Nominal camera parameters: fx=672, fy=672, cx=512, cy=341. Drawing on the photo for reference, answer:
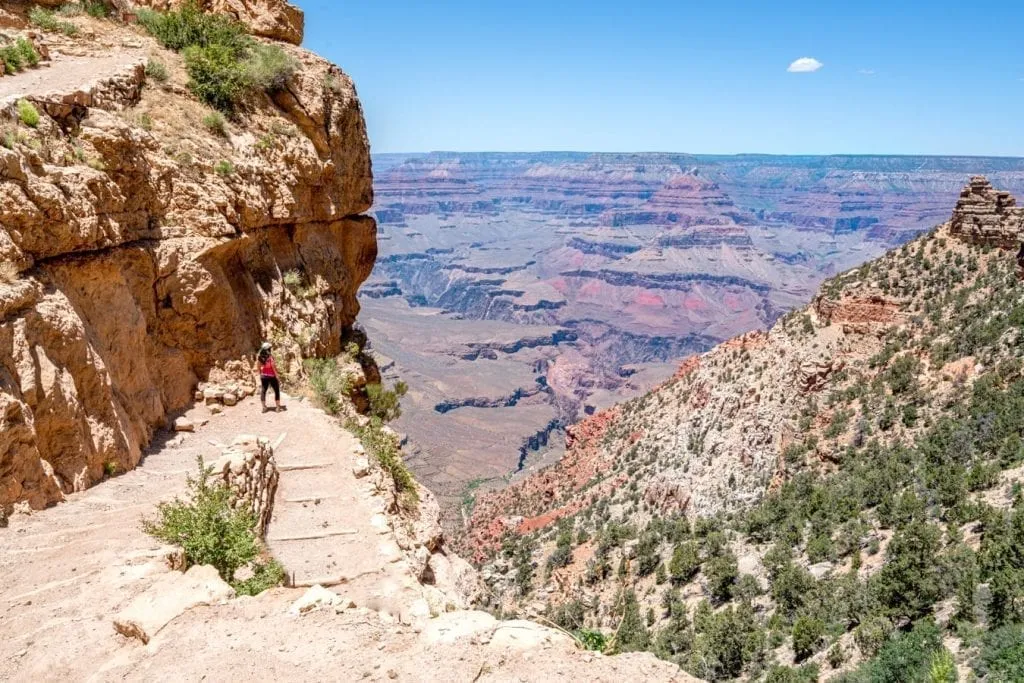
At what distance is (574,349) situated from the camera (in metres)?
197

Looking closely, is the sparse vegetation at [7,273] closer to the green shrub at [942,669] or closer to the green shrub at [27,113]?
the green shrub at [27,113]

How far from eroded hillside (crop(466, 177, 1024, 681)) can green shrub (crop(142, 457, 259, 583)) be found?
8344 millimetres

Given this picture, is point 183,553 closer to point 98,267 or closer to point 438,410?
point 98,267

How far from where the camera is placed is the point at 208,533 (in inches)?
288

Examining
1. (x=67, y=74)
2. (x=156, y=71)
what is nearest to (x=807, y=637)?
(x=156, y=71)

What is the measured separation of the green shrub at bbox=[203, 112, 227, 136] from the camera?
13211mm

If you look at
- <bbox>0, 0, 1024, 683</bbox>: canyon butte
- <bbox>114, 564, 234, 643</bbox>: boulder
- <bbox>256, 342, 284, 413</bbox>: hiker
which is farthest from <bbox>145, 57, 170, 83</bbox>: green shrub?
<bbox>114, 564, 234, 643</bbox>: boulder

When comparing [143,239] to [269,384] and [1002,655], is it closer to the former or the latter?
[269,384]

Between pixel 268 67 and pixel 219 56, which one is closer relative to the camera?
pixel 219 56

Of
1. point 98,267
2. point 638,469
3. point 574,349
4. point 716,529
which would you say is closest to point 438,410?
point 574,349

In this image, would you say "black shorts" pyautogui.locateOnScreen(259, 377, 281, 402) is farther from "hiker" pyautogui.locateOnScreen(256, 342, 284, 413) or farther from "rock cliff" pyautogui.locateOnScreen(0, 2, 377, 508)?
"rock cliff" pyautogui.locateOnScreen(0, 2, 377, 508)

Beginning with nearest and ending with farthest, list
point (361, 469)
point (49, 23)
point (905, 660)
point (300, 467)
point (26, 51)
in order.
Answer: point (905, 660), point (361, 469), point (300, 467), point (26, 51), point (49, 23)

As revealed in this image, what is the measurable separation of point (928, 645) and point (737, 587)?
754 centimetres

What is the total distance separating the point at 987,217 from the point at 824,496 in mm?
19765
